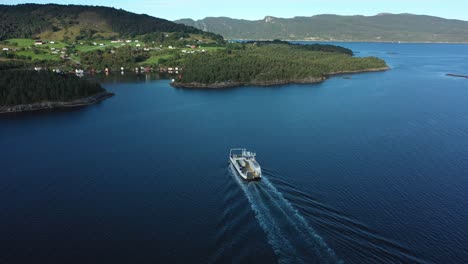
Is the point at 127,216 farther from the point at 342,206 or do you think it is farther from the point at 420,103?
the point at 420,103

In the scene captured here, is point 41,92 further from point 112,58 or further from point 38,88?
point 112,58

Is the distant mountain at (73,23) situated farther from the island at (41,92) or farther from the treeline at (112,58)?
the island at (41,92)

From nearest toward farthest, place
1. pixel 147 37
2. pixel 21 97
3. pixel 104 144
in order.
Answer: pixel 104 144 → pixel 21 97 → pixel 147 37

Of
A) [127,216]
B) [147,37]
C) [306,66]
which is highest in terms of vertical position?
Result: [147,37]

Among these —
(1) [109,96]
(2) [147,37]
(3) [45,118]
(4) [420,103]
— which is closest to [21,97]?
(3) [45,118]

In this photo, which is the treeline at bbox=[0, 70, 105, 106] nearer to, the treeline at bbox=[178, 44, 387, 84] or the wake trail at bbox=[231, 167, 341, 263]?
the treeline at bbox=[178, 44, 387, 84]

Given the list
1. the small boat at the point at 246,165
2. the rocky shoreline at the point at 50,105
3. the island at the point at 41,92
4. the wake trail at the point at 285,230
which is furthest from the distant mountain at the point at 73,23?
the wake trail at the point at 285,230
